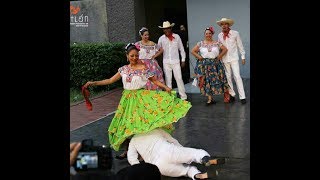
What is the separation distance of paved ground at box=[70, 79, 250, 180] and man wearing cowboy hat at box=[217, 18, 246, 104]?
42 centimetres

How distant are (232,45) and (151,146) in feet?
12.0

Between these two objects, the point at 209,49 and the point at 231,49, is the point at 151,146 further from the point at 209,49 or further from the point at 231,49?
the point at 231,49

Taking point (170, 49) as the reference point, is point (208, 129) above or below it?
below

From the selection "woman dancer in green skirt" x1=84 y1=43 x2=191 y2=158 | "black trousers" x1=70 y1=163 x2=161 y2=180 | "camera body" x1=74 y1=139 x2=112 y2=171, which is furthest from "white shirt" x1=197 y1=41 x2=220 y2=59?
"camera body" x1=74 y1=139 x2=112 y2=171

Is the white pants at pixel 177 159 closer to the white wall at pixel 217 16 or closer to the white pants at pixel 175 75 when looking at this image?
the white pants at pixel 175 75

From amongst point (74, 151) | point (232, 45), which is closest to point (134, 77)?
point (74, 151)

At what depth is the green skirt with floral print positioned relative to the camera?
428cm

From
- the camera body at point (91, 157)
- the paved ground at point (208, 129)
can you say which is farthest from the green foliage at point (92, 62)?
the camera body at point (91, 157)

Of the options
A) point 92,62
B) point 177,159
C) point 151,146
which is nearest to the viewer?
point 177,159

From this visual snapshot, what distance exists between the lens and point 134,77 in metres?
4.47

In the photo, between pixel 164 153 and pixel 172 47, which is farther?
pixel 172 47
